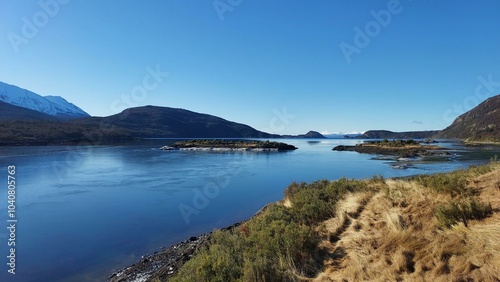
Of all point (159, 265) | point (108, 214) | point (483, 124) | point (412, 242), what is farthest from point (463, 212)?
point (483, 124)

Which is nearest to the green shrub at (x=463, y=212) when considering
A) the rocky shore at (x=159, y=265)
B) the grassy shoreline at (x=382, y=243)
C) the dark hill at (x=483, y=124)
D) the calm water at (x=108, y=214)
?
the grassy shoreline at (x=382, y=243)

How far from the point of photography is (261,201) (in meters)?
20.3

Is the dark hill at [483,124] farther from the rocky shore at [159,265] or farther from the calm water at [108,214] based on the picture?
the rocky shore at [159,265]

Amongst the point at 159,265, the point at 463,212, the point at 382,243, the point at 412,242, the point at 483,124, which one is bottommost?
the point at 159,265

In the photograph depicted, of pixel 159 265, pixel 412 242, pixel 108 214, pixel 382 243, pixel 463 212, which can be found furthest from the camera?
pixel 108 214

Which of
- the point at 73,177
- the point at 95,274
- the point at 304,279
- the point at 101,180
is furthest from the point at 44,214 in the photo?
the point at 304,279

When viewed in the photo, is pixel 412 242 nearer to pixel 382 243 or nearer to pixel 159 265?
pixel 382 243

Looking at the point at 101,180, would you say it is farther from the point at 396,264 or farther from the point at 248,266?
the point at 396,264

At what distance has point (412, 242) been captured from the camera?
5.50 m

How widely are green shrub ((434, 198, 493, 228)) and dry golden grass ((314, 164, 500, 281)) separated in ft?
0.54

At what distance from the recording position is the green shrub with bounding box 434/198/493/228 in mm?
5859

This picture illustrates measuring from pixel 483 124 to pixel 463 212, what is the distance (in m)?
179

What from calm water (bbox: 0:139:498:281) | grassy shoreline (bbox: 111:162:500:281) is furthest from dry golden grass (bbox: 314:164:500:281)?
calm water (bbox: 0:139:498:281)

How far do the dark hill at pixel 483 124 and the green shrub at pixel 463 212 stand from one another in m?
121
